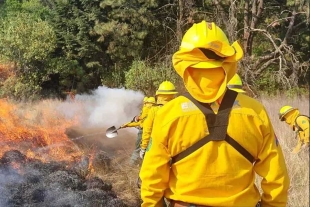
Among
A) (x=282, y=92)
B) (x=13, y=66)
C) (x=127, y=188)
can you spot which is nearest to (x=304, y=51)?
(x=282, y=92)

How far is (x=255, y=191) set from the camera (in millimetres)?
2008

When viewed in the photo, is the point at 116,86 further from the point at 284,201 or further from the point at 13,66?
the point at 284,201

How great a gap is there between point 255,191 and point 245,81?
38.2ft

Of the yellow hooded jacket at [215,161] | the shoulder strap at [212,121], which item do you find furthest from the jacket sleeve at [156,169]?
the shoulder strap at [212,121]

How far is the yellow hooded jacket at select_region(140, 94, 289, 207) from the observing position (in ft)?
6.16

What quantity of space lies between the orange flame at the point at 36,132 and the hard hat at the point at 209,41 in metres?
5.77

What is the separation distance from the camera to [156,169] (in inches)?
77.2

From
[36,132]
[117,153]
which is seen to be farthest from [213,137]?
[117,153]

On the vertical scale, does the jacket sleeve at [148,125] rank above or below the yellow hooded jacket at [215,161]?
below

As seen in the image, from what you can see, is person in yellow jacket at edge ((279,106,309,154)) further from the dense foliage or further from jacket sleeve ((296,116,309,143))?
the dense foliage

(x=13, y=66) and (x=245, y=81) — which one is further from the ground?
(x=13, y=66)

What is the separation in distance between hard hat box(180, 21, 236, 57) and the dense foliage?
10.9 meters

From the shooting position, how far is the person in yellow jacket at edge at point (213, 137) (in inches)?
73.7

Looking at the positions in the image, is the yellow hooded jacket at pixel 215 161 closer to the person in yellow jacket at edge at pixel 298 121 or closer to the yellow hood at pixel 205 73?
the yellow hood at pixel 205 73
